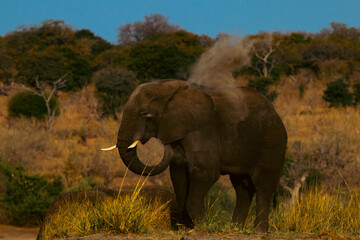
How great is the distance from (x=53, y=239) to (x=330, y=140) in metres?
16.0

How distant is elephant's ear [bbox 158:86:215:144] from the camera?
21.5 ft

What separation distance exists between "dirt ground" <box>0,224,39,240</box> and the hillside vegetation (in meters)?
0.52

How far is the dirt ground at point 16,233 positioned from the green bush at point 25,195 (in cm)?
38

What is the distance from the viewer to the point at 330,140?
21156 mm

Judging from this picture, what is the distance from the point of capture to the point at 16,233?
687 inches

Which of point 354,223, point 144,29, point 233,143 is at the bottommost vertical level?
point 354,223

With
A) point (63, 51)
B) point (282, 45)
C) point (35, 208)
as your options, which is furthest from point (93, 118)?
point (282, 45)

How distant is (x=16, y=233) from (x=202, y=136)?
1240 centimetres

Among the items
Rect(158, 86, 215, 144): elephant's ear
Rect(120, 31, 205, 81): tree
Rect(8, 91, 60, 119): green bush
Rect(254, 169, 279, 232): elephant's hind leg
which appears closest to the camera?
Rect(158, 86, 215, 144): elephant's ear

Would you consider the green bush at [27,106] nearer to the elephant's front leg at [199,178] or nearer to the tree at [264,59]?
the tree at [264,59]

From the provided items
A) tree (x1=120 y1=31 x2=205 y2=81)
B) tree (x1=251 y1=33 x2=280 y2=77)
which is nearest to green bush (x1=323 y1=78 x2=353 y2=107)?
tree (x1=251 y1=33 x2=280 y2=77)

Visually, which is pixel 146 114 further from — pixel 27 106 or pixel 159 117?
pixel 27 106

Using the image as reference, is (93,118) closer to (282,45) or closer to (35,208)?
(35,208)

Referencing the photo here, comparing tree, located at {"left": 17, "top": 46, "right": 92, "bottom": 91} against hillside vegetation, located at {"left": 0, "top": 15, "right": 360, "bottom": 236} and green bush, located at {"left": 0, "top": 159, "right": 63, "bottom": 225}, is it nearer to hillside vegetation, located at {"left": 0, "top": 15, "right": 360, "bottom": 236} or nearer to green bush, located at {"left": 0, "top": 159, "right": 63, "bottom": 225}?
hillside vegetation, located at {"left": 0, "top": 15, "right": 360, "bottom": 236}
